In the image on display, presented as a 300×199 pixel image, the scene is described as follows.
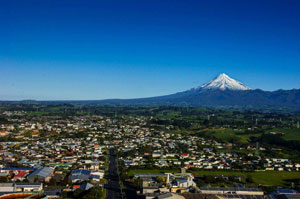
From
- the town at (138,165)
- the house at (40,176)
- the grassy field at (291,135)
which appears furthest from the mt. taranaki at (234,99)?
the house at (40,176)

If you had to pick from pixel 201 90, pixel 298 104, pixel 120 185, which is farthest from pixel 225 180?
pixel 201 90

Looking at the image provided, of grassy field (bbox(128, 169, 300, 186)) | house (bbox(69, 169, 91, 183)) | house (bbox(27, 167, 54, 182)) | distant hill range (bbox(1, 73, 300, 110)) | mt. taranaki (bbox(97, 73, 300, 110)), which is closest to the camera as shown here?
house (bbox(27, 167, 54, 182))

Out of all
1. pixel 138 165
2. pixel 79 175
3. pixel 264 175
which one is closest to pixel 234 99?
pixel 264 175

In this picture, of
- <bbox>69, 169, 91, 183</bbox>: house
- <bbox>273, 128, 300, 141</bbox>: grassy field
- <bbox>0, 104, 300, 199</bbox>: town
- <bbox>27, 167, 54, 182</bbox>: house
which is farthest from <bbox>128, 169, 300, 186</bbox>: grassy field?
<bbox>273, 128, 300, 141</bbox>: grassy field

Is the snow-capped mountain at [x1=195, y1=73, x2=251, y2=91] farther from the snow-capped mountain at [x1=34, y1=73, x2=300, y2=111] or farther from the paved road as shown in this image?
the paved road

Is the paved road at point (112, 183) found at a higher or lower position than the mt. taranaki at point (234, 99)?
lower

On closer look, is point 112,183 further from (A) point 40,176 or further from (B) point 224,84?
(B) point 224,84

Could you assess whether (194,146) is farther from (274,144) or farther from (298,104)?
(298,104)

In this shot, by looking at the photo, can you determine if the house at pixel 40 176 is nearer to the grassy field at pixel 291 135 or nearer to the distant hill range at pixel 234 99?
the grassy field at pixel 291 135
